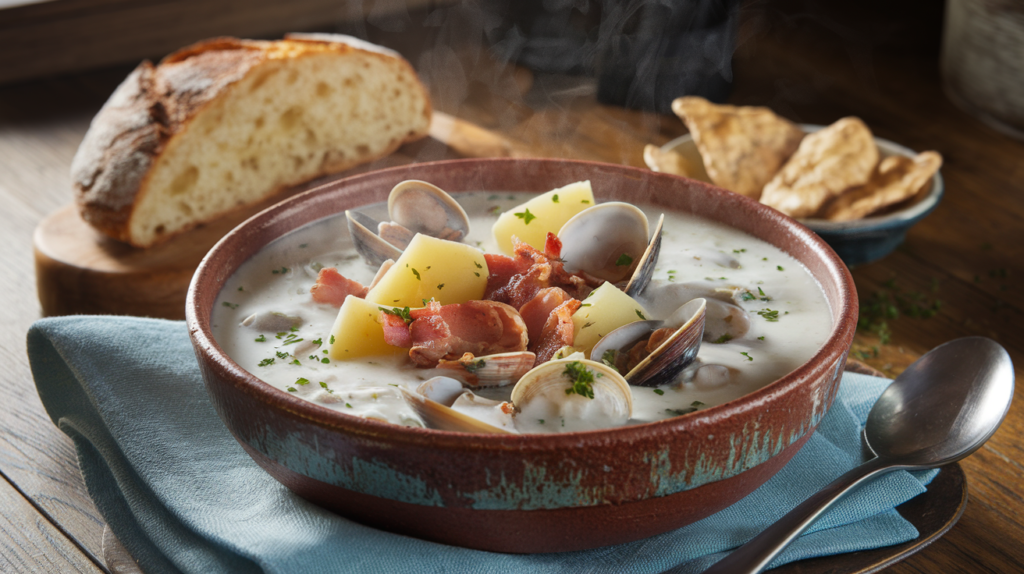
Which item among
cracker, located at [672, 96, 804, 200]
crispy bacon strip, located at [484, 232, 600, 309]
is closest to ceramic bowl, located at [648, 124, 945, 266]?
cracker, located at [672, 96, 804, 200]

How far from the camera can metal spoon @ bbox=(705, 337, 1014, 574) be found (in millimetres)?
1563

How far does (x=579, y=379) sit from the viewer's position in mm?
1316

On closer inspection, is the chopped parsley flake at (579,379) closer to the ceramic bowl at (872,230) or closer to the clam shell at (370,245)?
the clam shell at (370,245)

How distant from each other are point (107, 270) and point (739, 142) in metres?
1.90

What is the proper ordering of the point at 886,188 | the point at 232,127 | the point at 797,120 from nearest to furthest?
the point at 886,188
the point at 232,127
the point at 797,120

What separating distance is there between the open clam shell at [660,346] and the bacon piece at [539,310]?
0.14 meters

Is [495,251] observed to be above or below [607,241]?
below

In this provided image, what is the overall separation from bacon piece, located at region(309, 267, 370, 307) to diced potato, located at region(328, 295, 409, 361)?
0.19 m

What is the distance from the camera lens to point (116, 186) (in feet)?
8.59

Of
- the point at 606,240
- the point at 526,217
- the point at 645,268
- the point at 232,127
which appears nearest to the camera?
the point at 645,268

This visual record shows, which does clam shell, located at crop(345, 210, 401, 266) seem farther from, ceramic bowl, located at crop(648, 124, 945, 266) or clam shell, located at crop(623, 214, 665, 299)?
ceramic bowl, located at crop(648, 124, 945, 266)

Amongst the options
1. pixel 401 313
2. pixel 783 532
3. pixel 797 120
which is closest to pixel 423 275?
pixel 401 313

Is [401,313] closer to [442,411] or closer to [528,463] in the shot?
[442,411]

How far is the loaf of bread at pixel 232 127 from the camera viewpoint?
2670 millimetres
